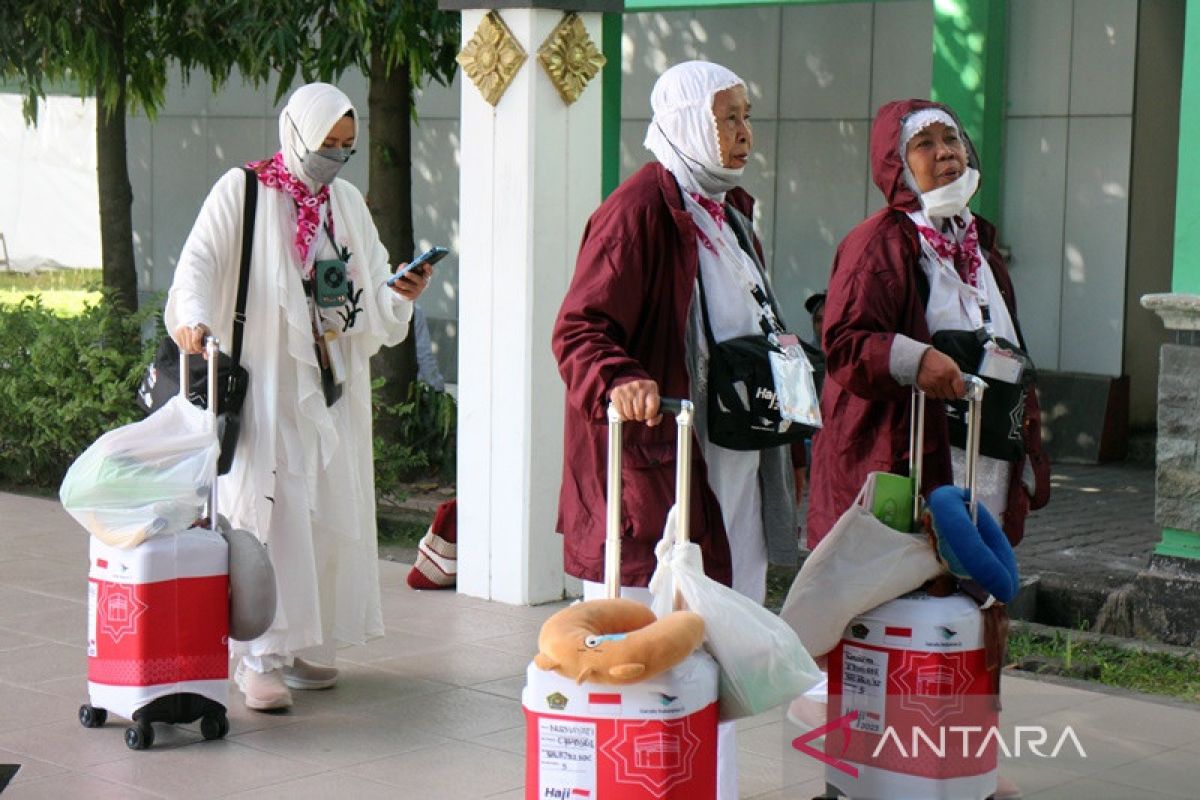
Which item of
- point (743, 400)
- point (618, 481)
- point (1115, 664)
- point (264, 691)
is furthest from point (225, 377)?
point (1115, 664)

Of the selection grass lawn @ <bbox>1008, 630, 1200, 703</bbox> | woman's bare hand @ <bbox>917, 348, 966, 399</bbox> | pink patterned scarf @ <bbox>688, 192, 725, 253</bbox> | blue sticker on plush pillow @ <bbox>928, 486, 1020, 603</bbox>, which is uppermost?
pink patterned scarf @ <bbox>688, 192, 725, 253</bbox>

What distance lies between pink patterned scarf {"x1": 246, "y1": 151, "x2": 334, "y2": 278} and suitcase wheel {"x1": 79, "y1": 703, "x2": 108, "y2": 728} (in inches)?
59.5

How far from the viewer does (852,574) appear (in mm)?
4691

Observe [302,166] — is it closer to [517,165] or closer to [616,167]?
[517,165]

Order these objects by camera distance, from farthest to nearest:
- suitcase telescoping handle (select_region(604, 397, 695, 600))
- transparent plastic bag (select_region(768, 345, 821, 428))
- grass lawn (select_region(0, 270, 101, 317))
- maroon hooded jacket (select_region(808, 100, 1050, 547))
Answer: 1. grass lawn (select_region(0, 270, 101, 317))
2. maroon hooded jacket (select_region(808, 100, 1050, 547))
3. transparent plastic bag (select_region(768, 345, 821, 428))
4. suitcase telescoping handle (select_region(604, 397, 695, 600))

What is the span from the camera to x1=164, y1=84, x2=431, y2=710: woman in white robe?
598cm

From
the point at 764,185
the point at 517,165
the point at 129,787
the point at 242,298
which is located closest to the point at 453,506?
the point at 517,165

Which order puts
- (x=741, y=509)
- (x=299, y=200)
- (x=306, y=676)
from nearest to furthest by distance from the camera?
(x=741, y=509) < (x=299, y=200) < (x=306, y=676)

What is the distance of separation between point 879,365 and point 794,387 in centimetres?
40

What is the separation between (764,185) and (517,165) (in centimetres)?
607

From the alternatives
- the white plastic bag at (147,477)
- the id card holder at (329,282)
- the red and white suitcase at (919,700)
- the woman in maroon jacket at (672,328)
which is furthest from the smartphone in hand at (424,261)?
the red and white suitcase at (919,700)

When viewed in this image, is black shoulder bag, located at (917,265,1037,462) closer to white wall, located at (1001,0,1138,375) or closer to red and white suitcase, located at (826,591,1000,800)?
red and white suitcase, located at (826,591,1000,800)

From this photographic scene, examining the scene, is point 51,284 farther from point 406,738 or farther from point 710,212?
point 710,212

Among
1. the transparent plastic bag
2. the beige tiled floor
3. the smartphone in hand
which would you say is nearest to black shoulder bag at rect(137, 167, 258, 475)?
the smartphone in hand
